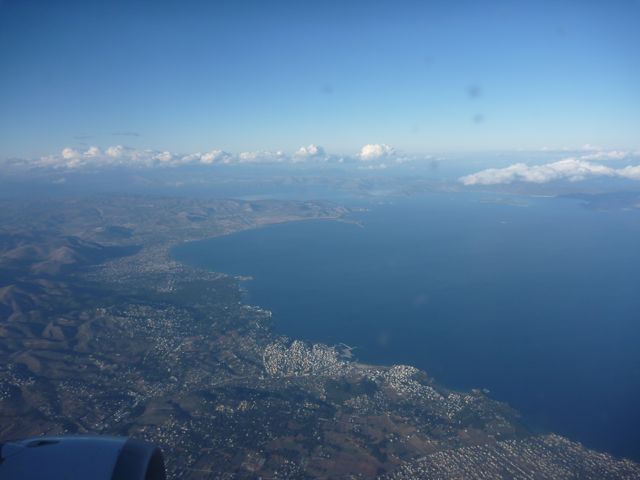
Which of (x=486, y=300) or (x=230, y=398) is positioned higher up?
(x=230, y=398)

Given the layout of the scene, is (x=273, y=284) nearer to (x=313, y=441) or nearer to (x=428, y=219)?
(x=313, y=441)

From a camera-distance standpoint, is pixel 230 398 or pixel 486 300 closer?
pixel 230 398

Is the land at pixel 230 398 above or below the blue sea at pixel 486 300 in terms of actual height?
above

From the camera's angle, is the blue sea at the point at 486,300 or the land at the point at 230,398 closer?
the land at the point at 230,398

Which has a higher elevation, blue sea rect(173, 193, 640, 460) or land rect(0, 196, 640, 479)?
land rect(0, 196, 640, 479)
